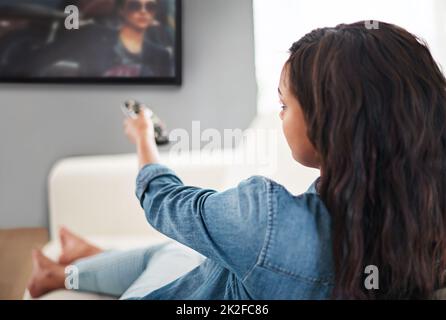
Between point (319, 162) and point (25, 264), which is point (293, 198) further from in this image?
point (25, 264)

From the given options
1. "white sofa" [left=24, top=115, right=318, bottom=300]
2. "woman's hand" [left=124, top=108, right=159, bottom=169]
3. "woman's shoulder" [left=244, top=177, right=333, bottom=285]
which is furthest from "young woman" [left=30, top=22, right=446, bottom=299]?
"white sofa" [left=24, top=115, right=318, bottom=300]

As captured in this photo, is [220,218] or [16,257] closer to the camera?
[220,218]

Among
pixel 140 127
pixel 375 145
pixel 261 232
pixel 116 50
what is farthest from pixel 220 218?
pixel 116 50

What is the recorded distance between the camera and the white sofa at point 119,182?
0.84m

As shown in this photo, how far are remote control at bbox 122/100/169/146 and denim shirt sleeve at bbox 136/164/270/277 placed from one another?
0.23 m

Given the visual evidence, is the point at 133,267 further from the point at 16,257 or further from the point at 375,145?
the point at 375,145

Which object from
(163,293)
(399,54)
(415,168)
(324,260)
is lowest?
(163,293)

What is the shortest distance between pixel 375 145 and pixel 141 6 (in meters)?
0.49

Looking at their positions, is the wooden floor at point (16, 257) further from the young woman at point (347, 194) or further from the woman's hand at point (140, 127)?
the young woman at point (347, 194)

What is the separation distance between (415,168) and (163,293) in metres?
0.40

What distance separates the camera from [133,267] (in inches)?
36.2

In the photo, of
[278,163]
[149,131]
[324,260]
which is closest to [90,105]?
[149,131]

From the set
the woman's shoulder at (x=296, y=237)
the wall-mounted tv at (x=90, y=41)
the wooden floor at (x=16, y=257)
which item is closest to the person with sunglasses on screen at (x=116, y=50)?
the wall-mounted tv at (x=90, y=41)

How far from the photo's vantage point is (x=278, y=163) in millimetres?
889
